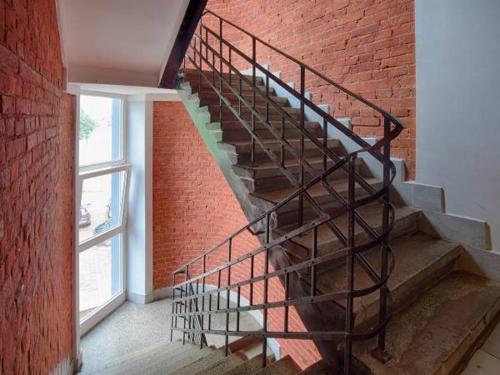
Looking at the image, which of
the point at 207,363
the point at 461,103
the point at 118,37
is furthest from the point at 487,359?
the point at 118,37

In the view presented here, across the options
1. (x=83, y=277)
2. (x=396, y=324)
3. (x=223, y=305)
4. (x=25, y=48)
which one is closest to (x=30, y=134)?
(x=25, y=48)

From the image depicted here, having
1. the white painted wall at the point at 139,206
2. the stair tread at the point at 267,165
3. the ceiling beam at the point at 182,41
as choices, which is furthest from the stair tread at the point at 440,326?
the white painted wall at the point at 139,206

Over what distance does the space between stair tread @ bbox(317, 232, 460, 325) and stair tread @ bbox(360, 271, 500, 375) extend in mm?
137

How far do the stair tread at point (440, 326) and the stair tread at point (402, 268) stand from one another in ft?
0.45

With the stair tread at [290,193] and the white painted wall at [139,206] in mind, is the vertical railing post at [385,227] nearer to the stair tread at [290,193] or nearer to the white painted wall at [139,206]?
the stair tread at [290,193]

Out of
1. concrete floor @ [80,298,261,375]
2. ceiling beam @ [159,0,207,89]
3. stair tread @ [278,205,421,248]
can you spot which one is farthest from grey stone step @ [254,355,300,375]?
concrete floor @ [80,298,261,375]

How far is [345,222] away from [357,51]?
1737 millimetres

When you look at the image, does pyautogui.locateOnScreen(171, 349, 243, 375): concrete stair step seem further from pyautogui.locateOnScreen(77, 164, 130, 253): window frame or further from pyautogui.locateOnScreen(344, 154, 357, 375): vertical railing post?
pyautogui.locateOnScreen(77, 164, 130, 253): window frame

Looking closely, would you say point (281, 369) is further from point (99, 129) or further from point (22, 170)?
point (99, 129)

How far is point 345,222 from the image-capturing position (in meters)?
2.34

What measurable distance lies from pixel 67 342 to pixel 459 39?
4.43 metres

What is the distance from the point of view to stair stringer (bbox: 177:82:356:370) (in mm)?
1641

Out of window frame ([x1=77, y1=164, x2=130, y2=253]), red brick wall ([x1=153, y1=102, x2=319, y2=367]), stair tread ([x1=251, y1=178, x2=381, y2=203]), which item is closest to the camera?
stair tread ([x1=251, y1=178, x2=381, y2=203])

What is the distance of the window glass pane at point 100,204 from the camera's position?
4.66m
